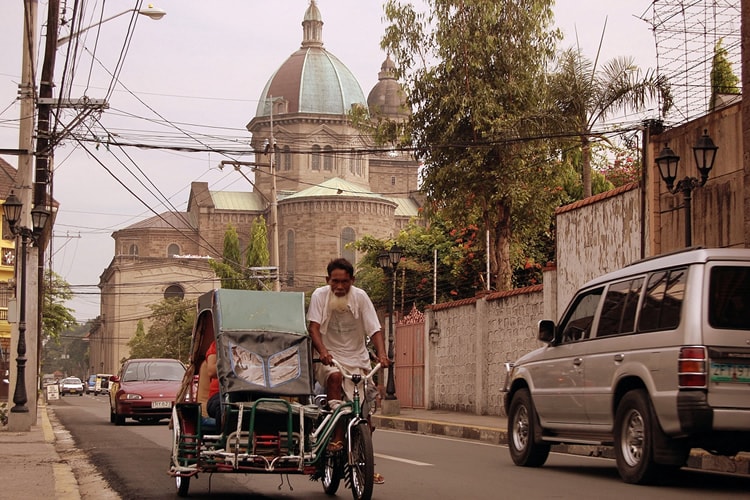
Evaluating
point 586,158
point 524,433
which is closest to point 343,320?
point 524,433

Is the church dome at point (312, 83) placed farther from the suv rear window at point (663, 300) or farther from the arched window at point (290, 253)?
Result: the suv rear window at point (663, 300)

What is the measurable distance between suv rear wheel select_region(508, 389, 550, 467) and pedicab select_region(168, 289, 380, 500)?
342 centimetres

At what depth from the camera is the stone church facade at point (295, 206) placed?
101m

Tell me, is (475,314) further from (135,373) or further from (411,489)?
(411,489)

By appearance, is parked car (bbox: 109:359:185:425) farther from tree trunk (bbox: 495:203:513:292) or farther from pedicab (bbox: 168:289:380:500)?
pedicab (bbox: 168:289:380:500)

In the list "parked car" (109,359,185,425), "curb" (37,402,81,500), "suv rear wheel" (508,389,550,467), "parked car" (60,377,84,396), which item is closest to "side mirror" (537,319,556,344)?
"suv rear wheel" (508,389,550,467)

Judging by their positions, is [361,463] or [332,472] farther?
[332,472]

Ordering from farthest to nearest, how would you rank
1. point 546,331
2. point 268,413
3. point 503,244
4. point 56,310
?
point 56,310 → point 503,244 → point 546,331 → point 268,413

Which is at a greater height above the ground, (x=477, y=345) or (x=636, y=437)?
(x=477, y=345)

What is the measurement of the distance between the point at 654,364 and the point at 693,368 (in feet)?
1.69

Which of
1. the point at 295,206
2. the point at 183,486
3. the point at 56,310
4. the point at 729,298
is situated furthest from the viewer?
the point at 295,206

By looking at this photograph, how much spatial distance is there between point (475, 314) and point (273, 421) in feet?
57.7

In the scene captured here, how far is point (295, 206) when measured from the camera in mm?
102312

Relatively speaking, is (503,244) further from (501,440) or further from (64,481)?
(64,481)
